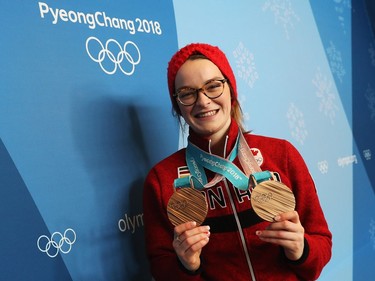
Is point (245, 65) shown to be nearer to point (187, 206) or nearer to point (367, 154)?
point (187, 206)

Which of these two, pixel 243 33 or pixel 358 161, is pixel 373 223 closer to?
pixel 358 161

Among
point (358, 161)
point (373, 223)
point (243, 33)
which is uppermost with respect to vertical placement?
point (243, 33)

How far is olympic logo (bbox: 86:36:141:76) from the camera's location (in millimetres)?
1170

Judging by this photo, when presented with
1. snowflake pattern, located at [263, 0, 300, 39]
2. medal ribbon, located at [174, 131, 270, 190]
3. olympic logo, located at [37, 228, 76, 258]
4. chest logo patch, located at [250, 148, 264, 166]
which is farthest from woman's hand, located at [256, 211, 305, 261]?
snowflake pattern, located at [263, 0, 300, 39]

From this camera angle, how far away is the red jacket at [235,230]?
1036mm

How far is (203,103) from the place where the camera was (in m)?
1.04

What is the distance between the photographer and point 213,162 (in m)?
1.04

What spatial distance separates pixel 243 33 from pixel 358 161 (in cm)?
103

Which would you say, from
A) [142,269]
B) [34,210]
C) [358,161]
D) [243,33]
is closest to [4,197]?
[34,210]

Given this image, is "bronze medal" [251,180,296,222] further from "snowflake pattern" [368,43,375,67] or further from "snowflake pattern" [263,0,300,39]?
"snowflake pattern" [368,43,375,67]

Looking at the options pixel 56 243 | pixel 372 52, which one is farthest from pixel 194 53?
pixel 372 52

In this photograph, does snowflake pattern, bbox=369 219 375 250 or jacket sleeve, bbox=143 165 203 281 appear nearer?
jacket sleeve, bbox=143 165 203 281

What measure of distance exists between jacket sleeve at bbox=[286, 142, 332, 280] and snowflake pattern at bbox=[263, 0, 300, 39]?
37.8 inches

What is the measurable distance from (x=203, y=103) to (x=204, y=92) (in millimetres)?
30
